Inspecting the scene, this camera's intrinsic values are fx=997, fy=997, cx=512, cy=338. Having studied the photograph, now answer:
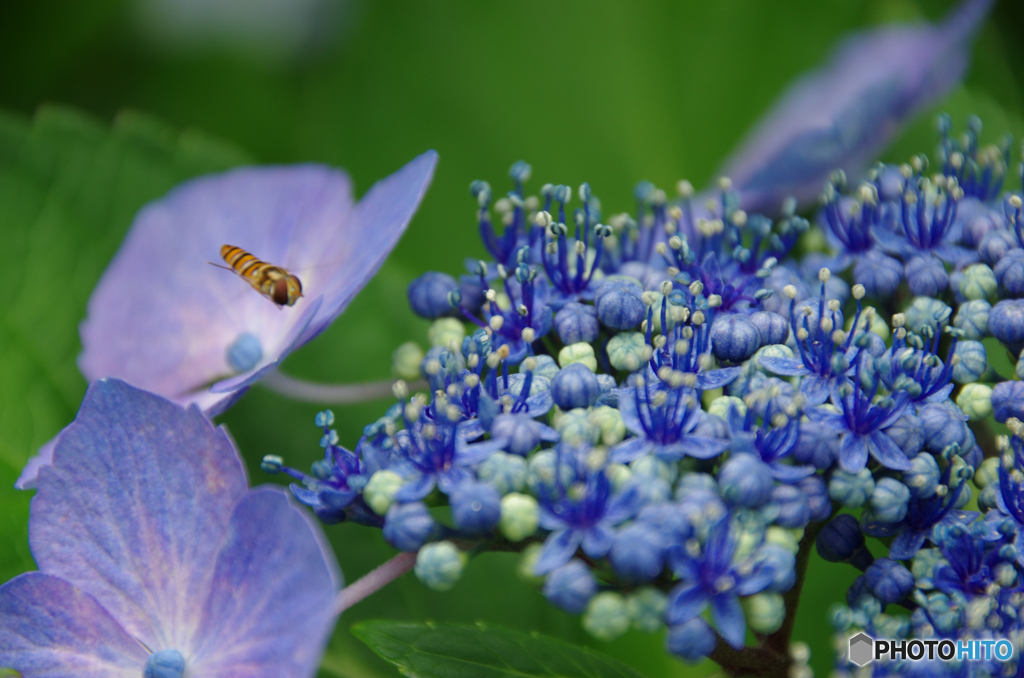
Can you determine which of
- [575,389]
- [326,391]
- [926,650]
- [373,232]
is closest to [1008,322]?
[926,650]

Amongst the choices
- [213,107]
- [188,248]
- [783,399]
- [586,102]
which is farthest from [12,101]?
[783,399]

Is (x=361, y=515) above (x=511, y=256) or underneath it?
underneath

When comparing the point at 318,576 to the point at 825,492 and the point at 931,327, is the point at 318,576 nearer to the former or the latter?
the point at 825,492

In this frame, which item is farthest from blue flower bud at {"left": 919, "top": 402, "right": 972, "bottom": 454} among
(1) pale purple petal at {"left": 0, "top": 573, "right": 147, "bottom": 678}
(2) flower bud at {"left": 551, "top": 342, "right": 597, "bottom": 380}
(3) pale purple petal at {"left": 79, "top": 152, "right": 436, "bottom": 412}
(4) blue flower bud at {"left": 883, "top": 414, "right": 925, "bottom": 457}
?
(1) pale purple petal at {"left": 0, "top": 573, "right": 147, "bottom": 678}

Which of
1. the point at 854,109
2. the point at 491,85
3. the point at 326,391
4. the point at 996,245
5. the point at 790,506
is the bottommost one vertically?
the point at 790,506

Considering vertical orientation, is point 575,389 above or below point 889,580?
above

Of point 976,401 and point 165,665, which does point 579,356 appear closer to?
point 976,401

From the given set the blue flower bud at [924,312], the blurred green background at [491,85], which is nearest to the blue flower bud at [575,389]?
the blue flower bud at [924,312]
